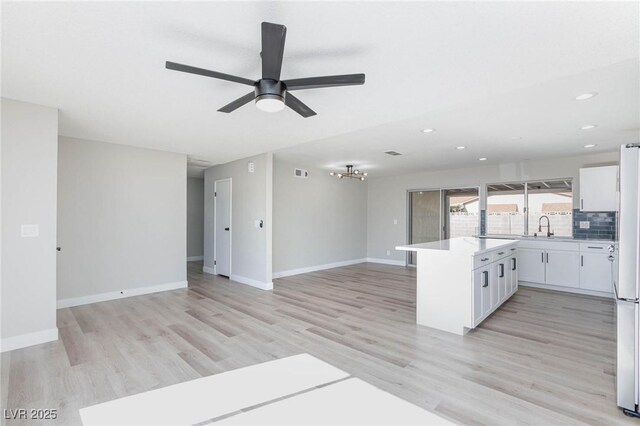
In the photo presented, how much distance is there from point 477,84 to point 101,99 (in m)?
3.42

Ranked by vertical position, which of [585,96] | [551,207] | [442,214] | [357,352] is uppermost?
[585,96]

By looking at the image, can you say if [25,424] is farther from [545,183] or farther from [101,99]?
[545,183]

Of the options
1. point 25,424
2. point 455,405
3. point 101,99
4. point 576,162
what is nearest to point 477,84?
point 455,405

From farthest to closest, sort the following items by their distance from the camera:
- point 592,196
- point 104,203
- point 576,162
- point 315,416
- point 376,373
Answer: point 576,162 → point 592,196 → point 104,203 → point 376,373 → point 315,416

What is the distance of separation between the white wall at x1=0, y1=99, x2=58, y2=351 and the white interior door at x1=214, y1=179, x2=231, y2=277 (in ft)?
10.4

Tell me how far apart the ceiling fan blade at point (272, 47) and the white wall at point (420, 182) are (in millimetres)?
5974

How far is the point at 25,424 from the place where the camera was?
1893mm

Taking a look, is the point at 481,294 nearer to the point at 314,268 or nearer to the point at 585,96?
→ the point at 585,96

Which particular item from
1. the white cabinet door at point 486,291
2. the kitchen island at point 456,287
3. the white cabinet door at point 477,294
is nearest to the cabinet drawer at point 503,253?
the kitchen island at point 456,287

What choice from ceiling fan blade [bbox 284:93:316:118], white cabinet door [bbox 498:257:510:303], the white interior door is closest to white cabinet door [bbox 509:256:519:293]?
white cabinet door [bbox 498:257:510:303]

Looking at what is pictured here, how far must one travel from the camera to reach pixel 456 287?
338 centimetres

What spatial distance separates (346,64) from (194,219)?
7735 millimetres

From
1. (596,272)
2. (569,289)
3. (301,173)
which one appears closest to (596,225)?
(596,272)

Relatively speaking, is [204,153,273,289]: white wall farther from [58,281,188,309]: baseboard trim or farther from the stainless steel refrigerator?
the stainless steel refrigerator
